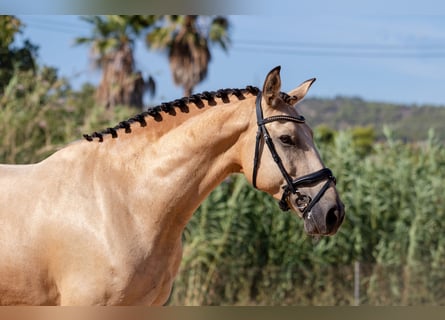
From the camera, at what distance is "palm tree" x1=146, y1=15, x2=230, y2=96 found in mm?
22016

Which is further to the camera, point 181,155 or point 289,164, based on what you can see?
point 181,155

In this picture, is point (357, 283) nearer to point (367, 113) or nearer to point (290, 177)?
point (290, 177)

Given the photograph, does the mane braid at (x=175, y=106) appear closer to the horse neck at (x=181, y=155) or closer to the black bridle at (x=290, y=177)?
the horse neck at (x=181, y=155)

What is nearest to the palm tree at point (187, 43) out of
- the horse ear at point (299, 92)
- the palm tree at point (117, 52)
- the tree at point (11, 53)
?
the palm tree at point (117, 52)

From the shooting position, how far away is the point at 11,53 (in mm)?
12531

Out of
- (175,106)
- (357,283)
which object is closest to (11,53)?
(357,283)

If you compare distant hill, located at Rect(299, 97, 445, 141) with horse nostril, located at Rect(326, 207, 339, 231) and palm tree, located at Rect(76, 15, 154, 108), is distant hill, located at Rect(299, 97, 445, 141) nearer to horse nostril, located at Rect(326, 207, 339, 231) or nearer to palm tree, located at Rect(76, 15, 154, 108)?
palm tree, located at Rect(76, 15, 154, 108)

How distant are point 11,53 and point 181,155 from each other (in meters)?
9.21

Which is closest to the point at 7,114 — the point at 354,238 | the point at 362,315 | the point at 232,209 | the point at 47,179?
the point at 232,209

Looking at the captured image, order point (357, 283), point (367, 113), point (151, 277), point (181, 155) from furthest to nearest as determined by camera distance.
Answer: point (367, 113) < point (357, 283) < point (181, 155) < point (151, 277)

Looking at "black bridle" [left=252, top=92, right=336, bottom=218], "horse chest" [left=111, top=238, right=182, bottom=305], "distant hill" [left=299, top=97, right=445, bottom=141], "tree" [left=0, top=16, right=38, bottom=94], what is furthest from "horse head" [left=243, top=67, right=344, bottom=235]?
"distant hill" [left=299, top=97, right=445, bottom=141]

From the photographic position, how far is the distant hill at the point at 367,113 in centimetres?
4381

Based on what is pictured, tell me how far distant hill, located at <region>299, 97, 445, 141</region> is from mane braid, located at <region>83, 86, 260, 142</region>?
38215 mm

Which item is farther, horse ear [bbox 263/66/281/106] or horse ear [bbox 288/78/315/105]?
horse ear [bbox 288/78/315/105]
